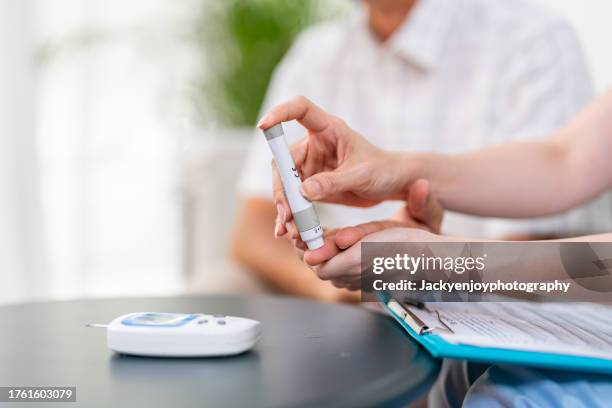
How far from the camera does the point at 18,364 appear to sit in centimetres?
64

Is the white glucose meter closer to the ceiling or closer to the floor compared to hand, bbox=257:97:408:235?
closer to the floor

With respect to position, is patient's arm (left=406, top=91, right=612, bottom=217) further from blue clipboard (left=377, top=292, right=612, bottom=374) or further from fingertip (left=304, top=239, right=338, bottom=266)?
blue clipboard (left=377, top=292, right=612, bottom=374)

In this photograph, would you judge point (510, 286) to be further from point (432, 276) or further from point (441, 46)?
point (441, 46)

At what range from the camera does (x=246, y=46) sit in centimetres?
248

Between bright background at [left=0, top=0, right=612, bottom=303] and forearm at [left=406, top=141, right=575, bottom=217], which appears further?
bright background at [left=0, top=0, right=612, bottom=303]

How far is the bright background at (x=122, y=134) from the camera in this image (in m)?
2.12

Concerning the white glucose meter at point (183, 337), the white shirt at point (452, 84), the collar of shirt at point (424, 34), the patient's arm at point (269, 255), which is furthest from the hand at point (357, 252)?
the collar of shirt at point (424, 34)

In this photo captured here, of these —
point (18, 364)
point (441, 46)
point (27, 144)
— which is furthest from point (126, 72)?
point (18, 364)

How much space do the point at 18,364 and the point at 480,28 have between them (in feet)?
4.03

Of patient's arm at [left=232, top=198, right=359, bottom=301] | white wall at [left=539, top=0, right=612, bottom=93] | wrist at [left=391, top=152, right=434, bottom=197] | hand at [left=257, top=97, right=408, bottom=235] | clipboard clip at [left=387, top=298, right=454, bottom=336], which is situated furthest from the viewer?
white wall at [left=539, top=0, right=612, bottom=93]

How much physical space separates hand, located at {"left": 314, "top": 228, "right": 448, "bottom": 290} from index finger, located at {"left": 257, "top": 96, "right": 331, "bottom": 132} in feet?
0.47

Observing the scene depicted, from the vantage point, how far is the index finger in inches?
28.2

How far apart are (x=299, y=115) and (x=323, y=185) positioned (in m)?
0.08

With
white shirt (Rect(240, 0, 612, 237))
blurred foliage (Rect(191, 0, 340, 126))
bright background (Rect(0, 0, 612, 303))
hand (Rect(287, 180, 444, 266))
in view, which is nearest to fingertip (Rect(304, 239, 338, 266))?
hand (Rect(287, 180, 444, 266))
